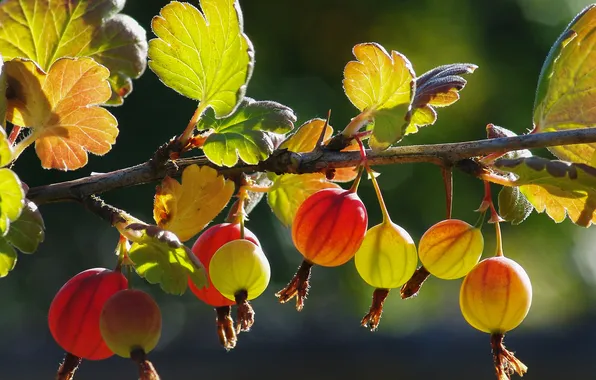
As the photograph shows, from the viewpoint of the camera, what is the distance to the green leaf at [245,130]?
1.33 feet

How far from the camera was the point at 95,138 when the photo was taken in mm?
425

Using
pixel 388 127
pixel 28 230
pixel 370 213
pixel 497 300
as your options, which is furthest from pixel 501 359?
pixel 370 213

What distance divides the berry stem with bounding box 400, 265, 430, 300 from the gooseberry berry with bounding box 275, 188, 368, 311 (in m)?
0.04

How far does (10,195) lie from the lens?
1.04 feet

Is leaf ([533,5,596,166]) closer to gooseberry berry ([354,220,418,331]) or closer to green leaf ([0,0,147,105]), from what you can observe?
gooseberry berry ([354,220,418,331])

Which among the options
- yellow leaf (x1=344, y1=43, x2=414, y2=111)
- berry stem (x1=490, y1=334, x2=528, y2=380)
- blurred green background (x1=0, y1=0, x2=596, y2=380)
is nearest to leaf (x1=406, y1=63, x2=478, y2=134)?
yellow leaf (x1=344, y1=43, x2=414, y2=111)

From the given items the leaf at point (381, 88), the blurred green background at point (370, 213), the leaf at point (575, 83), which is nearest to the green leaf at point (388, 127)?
the leaf at point (381, 88)

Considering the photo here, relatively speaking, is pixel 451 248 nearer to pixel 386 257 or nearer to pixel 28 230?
pixel 386 257

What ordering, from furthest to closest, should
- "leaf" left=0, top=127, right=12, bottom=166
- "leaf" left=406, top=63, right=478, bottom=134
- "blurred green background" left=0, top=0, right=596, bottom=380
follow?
"blurred green background" left=0, top=0, right=596, bottom=380
"leaf" left=406, top=63, right=478, bottom=134
"leaf" left=0, top=127, right=12, bottom=166

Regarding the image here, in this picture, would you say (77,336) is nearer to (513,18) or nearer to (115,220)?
(115,220)

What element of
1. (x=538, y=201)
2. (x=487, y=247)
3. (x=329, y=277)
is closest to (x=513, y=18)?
(x=487, y=247)

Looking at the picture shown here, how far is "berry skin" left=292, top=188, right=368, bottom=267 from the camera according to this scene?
1.30 feet

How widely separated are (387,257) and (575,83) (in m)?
0.15

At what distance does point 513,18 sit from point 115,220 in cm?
363
